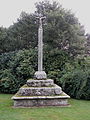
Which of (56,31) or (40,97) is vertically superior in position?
(56,31)

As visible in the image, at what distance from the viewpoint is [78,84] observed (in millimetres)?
12336

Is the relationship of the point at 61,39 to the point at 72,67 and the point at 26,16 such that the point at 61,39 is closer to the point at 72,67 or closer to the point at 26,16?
the point at 72,67

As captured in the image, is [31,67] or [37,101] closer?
[37,101]

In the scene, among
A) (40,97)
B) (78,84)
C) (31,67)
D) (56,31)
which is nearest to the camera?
(40,97)

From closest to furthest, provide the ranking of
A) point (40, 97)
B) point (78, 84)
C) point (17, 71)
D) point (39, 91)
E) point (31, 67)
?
point (40, 97) < point (39, 91) < point (78, 84) < point (31, 67) < point (17, 71)

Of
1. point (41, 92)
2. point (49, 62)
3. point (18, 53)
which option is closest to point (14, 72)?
point (18, 53)

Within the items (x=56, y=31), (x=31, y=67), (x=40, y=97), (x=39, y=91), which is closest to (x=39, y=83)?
(x=39, y=91)

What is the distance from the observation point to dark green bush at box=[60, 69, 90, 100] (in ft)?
39.7

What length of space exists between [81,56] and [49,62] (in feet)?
8.47

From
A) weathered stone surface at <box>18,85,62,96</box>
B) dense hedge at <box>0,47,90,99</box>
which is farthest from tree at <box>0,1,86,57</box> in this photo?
weathered stone surface at <box>18,85,62,96</box>

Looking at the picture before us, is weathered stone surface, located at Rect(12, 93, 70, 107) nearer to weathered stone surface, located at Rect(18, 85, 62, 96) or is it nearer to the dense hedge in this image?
weathered stone surface, located at Rect(18, 85, 62, 96)

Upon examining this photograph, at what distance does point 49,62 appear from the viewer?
1628 centimetres

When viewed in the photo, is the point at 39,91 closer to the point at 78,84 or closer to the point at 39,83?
the point at 39,83

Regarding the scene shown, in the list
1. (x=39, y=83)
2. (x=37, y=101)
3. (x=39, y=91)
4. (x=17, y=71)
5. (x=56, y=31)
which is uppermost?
(x=56, y=31)
